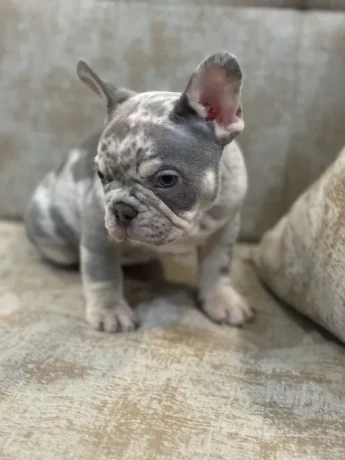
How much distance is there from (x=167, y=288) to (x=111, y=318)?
23 centimetres

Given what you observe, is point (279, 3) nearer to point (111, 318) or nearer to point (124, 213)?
point (124, 213)

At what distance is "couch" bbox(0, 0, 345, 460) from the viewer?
2.84ft

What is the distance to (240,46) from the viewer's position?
58.7 inches

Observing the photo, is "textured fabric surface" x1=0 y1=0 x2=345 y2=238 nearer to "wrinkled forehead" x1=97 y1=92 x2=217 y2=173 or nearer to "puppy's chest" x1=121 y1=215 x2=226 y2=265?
"puppy's chest" x1=121 y1=215 x2=226 y2=265

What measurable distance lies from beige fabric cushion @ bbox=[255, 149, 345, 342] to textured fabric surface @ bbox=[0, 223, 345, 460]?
64 millimetres

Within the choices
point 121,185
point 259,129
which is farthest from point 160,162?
point 259,129

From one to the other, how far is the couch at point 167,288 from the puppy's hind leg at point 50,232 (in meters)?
0.05

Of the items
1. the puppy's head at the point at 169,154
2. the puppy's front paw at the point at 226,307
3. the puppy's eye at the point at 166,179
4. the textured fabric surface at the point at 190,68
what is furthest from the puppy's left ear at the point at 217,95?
the textured fabric surface at the point at 190,68

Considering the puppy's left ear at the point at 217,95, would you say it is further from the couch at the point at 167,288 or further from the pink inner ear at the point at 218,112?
the couch at the point at 167,288

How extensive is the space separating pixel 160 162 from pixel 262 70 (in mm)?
646

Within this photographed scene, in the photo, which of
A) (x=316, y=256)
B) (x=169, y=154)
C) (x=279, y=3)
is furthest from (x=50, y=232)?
(x=279, y=3)

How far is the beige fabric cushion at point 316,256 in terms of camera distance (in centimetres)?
106

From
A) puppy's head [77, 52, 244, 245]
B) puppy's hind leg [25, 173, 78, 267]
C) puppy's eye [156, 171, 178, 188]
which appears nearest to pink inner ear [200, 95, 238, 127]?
puppy's head [77, 52, 244, 245]

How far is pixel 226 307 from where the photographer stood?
1250 millimetres
